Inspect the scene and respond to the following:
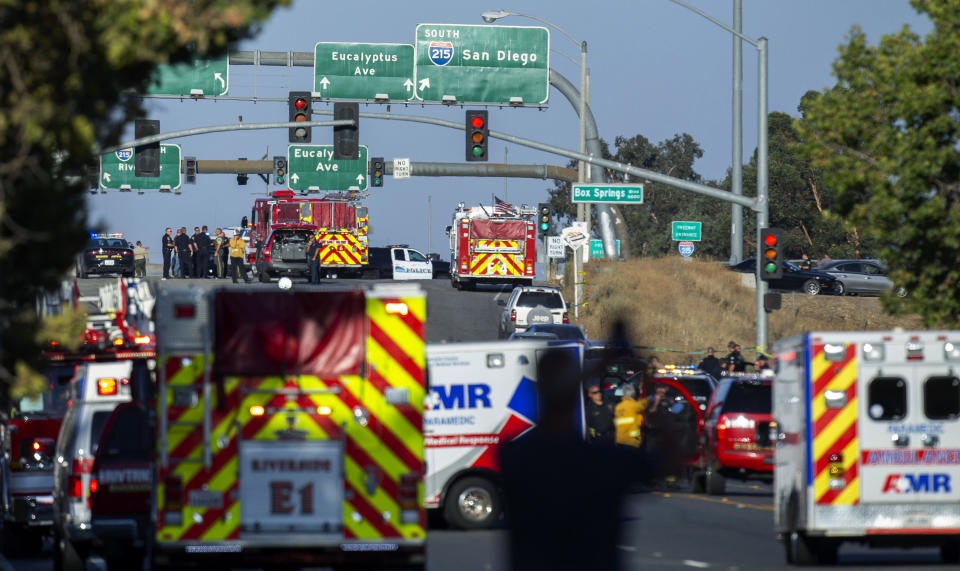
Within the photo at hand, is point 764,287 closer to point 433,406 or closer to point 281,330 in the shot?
point 433,406

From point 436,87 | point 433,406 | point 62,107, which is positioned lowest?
point 433,406

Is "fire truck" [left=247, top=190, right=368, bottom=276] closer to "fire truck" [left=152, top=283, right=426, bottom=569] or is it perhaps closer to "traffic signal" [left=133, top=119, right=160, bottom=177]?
"traffic signal" [left=133, top=119, right=160, bottom=177]

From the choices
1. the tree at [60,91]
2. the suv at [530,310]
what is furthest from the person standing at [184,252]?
the tree at [60,91]

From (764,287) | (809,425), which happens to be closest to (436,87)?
(764,287)

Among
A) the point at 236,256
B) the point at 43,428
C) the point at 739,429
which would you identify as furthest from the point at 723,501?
the point at 236,256

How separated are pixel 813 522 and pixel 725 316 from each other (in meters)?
36.0

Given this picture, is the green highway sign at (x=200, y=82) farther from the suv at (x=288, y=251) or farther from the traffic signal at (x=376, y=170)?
the traffic signal at (x=376, y=170)

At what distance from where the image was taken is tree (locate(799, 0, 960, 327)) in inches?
830

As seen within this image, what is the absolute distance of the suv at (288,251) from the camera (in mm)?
51344

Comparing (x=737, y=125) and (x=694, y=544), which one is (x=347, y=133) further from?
(x=694, y=544)

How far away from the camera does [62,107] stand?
25.7ft

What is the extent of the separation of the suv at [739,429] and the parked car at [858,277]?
34834 millimetres

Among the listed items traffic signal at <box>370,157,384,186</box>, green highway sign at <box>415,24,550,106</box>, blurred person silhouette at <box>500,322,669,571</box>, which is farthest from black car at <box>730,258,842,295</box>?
blurred person silhouette at <box>500,322,669,571</box>

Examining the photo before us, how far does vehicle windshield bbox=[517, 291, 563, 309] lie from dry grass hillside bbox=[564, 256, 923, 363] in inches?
92.8
